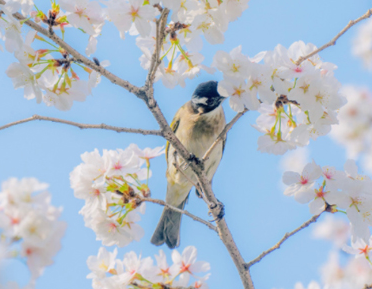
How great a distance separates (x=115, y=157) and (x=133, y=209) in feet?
1.18

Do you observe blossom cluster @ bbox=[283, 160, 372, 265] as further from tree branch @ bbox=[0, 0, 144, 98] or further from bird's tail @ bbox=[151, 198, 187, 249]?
bird's tail @ bbox=[151, 198, 187, 249]

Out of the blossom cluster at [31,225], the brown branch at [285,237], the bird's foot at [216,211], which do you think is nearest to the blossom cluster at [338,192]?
the brown branch at [285,237]

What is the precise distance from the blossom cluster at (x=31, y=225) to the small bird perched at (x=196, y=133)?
3195mm

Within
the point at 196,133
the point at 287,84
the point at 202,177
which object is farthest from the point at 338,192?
the point at 196,133

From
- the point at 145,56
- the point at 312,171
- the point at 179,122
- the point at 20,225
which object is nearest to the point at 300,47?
the point at 312,171

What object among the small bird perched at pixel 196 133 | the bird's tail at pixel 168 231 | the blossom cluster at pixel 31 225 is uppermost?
the small bird perched at pixel 196 133

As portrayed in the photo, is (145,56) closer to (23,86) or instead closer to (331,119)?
(23,86)

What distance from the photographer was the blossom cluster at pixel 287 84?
247 cm

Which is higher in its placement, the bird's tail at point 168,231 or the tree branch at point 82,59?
the bird's tail at point 168,231

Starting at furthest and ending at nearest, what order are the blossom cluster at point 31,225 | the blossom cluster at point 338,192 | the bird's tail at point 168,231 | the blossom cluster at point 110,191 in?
the bird's tail at point 168,231
the blossom cluster at point 110,191
the blossom cluster at point 338,192
the blossom cluster at point 31,225

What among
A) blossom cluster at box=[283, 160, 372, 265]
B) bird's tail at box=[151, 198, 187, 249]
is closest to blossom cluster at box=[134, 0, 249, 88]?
blossom cluster at box=[283, 160, 372, 265]

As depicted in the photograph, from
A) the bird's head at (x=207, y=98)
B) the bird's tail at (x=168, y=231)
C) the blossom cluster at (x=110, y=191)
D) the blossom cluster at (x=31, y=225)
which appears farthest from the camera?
the bird's tail at (x=168, y=231)

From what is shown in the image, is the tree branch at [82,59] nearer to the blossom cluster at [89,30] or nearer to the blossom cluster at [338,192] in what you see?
the blossom cluster at [89,30]

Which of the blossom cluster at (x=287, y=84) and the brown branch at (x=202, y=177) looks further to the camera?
the brown branch at (x=202, y=177)
